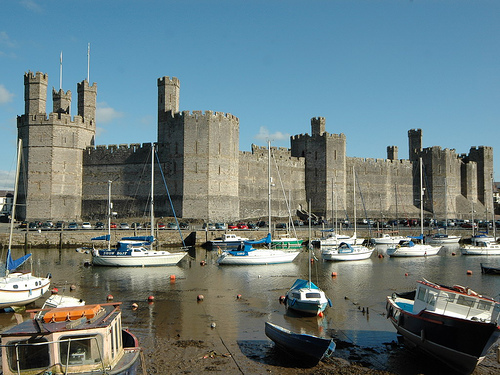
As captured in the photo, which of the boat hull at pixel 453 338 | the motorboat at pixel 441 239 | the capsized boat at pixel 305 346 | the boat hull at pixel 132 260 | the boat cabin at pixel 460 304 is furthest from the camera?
the motorboat at pixel 441 239

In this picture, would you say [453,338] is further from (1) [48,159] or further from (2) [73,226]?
(1) [48,159]

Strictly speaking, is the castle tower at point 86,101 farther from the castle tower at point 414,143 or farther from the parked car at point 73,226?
the castle tower at point 414,143

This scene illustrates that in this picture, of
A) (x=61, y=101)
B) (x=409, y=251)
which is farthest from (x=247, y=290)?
(x=61, y=101)

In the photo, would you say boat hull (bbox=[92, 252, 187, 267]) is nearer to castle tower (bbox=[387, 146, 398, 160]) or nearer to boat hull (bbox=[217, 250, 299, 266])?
boat hull (bbox=[217, 250, 299, 266])

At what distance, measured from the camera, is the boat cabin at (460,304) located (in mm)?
12656

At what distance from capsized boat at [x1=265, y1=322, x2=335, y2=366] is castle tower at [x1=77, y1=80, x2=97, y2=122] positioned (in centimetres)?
4360

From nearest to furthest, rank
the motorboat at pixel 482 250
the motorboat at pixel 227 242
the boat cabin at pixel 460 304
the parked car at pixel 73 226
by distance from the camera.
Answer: the boat cabin at pixel 460 304 → the motorboat at pixel 482 250 → the motorboat at pixel 227 242 → the parked car at pixel 73 226

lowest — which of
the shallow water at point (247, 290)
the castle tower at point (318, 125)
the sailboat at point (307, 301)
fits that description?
the shallow water at point (247, 290)

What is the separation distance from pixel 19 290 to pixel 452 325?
47.3 feet

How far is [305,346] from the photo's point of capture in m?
12.5

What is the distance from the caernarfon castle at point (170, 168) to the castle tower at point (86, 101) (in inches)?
4.1

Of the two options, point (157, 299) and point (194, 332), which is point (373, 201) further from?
point (194, 332)

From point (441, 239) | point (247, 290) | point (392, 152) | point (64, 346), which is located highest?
point (392, 152)

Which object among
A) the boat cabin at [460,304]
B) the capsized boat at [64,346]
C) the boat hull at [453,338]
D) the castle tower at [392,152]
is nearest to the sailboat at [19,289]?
the capsized boat at [64,346]
